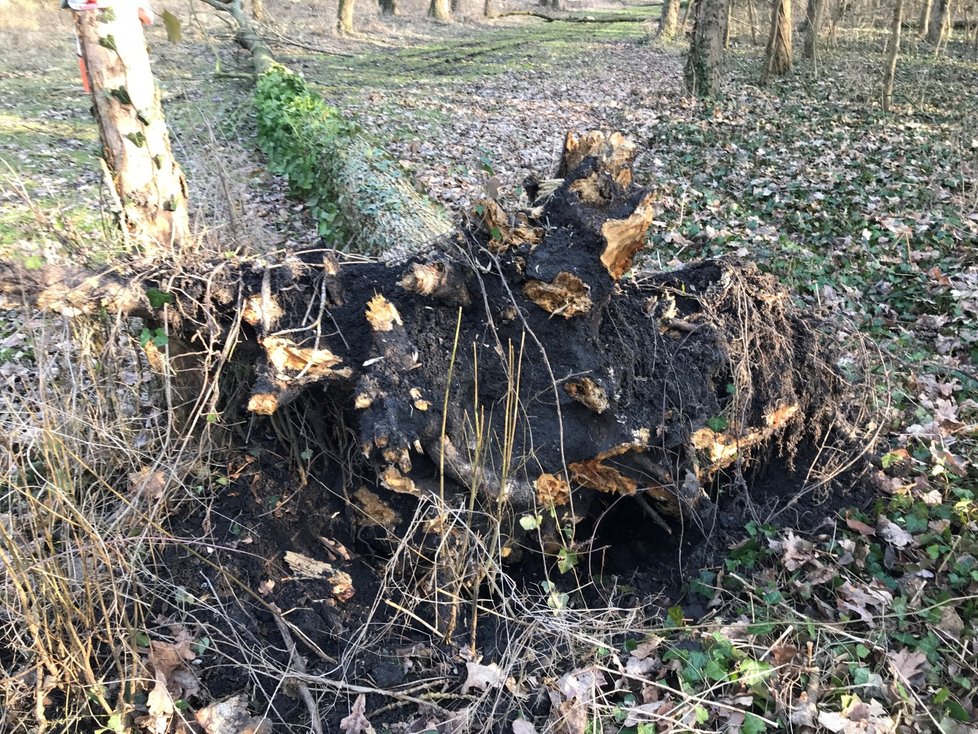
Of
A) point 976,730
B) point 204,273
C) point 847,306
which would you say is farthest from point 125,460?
point 847,306

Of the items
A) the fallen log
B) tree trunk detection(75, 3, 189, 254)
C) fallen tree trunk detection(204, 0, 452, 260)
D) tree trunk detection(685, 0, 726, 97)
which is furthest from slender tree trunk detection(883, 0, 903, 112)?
the fallen log

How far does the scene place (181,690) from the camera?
2795 millimetres

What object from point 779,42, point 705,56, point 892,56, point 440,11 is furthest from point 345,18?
point 892,56

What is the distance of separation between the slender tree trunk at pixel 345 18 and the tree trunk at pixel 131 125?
18.5m

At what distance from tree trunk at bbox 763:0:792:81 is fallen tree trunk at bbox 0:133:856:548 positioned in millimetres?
12804

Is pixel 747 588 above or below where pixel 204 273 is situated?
below

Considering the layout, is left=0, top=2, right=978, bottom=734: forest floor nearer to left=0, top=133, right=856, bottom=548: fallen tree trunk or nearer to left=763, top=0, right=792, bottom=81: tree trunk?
left=0, top=133, right=856, bottom=548: fallen tree trunk

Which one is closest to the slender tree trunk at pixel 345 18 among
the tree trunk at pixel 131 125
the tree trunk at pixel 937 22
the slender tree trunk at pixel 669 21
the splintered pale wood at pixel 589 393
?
the slender tree trunk at pixel 669 21

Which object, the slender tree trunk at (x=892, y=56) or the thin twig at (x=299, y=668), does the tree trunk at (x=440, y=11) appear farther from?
the thin twig at (x=299, y=668)

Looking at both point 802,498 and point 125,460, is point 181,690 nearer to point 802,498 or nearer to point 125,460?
point 125,460

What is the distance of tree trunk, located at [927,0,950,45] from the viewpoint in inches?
571

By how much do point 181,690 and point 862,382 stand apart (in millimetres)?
4274

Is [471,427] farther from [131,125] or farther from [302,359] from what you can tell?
[131,125]

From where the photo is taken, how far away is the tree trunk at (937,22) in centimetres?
1451
